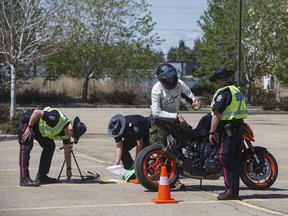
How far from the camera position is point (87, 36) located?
53969 mm

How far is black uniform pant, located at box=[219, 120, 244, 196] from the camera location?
9.39 m

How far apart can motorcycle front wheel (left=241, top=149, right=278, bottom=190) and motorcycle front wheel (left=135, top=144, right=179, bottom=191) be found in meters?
1.10

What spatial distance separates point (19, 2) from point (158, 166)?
1999cm

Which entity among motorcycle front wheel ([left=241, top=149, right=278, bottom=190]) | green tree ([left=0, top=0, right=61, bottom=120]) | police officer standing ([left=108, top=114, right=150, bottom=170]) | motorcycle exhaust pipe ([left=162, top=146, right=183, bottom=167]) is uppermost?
green tree ([left=0, top=0, right=61, bottom=120])

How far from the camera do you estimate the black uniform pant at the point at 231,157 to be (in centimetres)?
939

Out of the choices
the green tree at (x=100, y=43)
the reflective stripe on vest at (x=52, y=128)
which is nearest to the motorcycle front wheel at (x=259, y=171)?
the reflective stripe on vest at (x=52, y=128)

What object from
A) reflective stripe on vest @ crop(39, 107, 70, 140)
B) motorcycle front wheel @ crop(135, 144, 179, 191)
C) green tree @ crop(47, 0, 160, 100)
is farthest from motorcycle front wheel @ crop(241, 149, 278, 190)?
green tree @ crop(47, 0, 160, 100)

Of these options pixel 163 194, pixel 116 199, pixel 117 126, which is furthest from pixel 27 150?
pixel 163 194

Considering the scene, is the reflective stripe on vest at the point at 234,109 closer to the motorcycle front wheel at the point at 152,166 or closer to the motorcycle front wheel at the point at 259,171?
the motorcycle front wheel at the point at 259,171

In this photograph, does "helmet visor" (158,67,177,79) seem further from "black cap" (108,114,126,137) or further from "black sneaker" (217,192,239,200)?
"black sneaker" (217,192,239,200)

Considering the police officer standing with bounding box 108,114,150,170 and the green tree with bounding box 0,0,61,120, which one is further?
the green tree with bounding box 0,0,61,120

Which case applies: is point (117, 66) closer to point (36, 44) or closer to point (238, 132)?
point (36, 44)

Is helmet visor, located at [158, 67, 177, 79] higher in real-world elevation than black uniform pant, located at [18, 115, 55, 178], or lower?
higher

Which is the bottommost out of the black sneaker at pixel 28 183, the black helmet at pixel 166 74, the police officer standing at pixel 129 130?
the black sneaker at pixel 28 183
